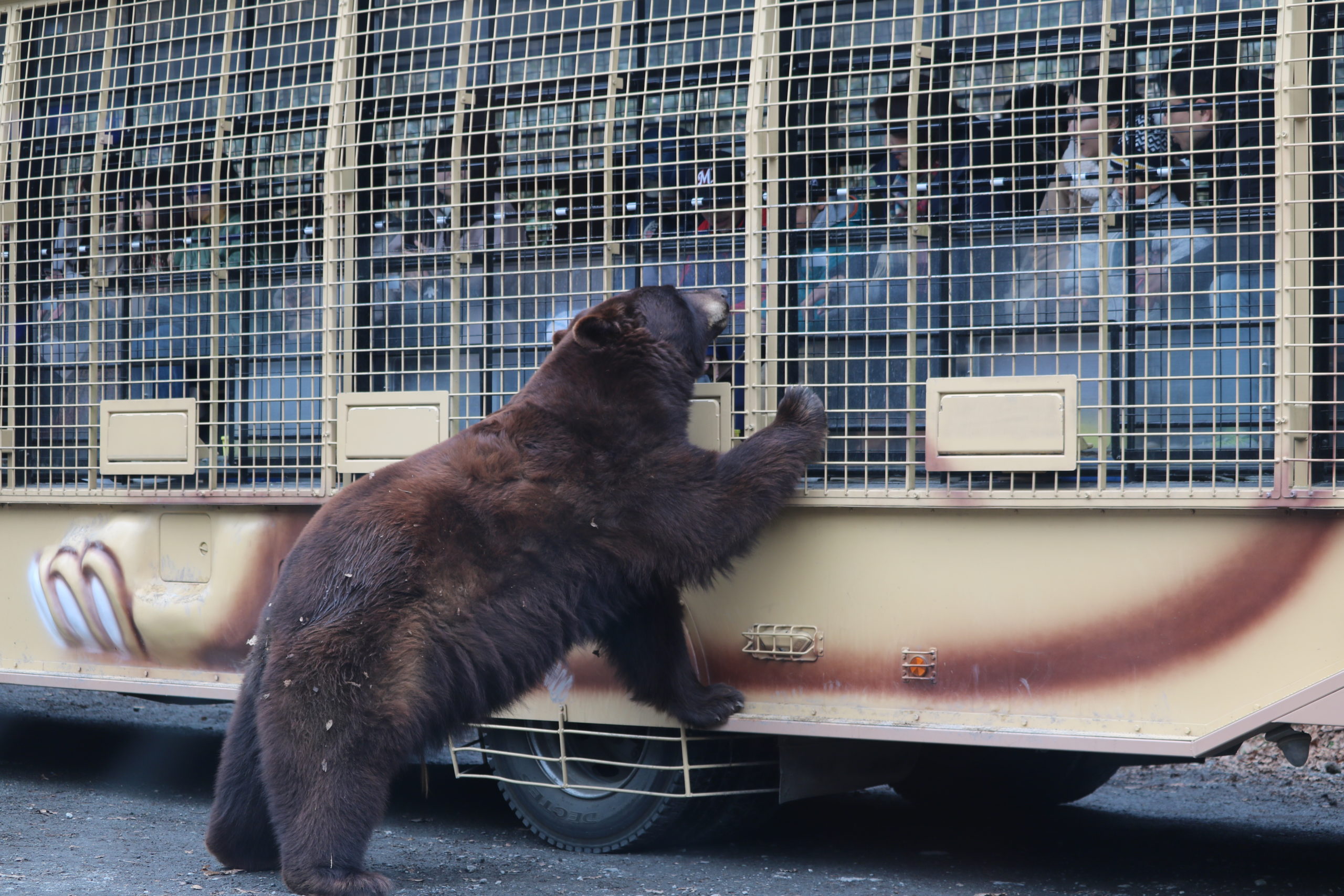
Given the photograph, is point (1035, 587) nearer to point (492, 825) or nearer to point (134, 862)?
point (492, 825)

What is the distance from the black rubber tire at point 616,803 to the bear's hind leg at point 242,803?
104 centimetres

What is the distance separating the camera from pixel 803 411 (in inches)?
191

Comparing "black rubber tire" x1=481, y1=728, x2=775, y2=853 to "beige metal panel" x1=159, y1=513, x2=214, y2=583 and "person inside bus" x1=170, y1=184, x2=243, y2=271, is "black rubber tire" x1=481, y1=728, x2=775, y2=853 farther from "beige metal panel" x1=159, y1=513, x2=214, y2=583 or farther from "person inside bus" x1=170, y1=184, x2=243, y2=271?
"person inside bus" x1=170, y1=184, x2=243, y2=271

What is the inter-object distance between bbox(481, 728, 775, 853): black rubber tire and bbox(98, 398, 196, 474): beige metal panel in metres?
1.85

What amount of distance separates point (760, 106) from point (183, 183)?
2.74 meters

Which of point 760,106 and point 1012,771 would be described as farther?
point 1012,771

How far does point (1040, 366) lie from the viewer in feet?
15.4

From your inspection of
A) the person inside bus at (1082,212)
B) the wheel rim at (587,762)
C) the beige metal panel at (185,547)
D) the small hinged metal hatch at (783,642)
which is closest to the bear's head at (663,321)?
the small hinged metal hatch at (783,642)

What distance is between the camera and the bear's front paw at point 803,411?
4.85 metres

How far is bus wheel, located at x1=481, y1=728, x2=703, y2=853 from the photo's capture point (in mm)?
5387

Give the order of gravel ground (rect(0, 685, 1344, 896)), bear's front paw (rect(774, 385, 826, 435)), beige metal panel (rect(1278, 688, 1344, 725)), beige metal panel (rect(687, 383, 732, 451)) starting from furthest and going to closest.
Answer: beige metal panel (rect(687, 383, 732, 451)) → gravel ground (rect(0, 685, 1344, 896)) → bear's front paw (rect(774, 385, 826, 435)) → beige metal panel (rect(1278, 688, 1344, 725))

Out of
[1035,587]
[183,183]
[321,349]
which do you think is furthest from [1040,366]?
[183,183]

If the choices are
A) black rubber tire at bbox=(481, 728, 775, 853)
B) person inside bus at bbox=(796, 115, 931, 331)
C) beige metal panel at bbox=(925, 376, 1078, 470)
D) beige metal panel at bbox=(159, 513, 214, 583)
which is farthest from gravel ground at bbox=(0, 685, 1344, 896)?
person inside bus at bbox=(796, 115, 931, 331)

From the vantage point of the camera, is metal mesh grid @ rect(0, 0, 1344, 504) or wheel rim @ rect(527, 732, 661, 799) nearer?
metal mesh grid @ rect(0, 0, 1344, 504)
